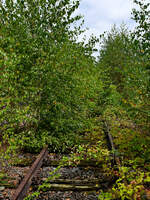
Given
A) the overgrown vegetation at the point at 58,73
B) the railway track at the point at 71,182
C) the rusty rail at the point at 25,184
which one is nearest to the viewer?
the rusty rail at the point at 25,184

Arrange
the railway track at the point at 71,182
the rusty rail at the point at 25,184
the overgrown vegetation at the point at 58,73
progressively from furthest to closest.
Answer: the overgrown vegetation at the point at 58,73 → the railway track at the point at 71,182 → the rusty rail at the point at 25,184

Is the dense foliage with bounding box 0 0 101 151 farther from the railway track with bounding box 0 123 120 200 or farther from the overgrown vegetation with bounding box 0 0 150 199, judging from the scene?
the railway track with bounding box 0 123 120 200

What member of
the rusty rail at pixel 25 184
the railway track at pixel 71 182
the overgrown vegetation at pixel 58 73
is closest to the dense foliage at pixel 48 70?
the overgrown vegetation at pixel 58 73

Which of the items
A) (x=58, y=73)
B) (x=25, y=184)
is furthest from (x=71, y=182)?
(x=58, y=73)

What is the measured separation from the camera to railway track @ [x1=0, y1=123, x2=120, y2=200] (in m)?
2.68

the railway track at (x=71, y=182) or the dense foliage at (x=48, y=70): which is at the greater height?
the dense foliage at (x=48, y=70)

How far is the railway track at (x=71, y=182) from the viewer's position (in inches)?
106

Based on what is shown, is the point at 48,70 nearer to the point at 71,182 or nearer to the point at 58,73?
the point at 58,73

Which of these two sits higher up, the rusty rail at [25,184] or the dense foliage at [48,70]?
the dense foliage at [48,70]

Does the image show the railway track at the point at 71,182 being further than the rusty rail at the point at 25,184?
Yes

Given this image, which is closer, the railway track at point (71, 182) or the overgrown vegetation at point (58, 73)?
the railway track at point (71, 182)

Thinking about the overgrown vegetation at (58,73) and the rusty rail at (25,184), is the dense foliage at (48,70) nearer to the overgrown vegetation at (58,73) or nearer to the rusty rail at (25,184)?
the overgrown vegetation at (58,73)

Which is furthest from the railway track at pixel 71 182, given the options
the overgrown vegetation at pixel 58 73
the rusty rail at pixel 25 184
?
the overgrown vegetation at pixel 58 73

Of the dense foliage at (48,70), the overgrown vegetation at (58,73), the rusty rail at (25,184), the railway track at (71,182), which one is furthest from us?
the dense foliage at (48,70)
